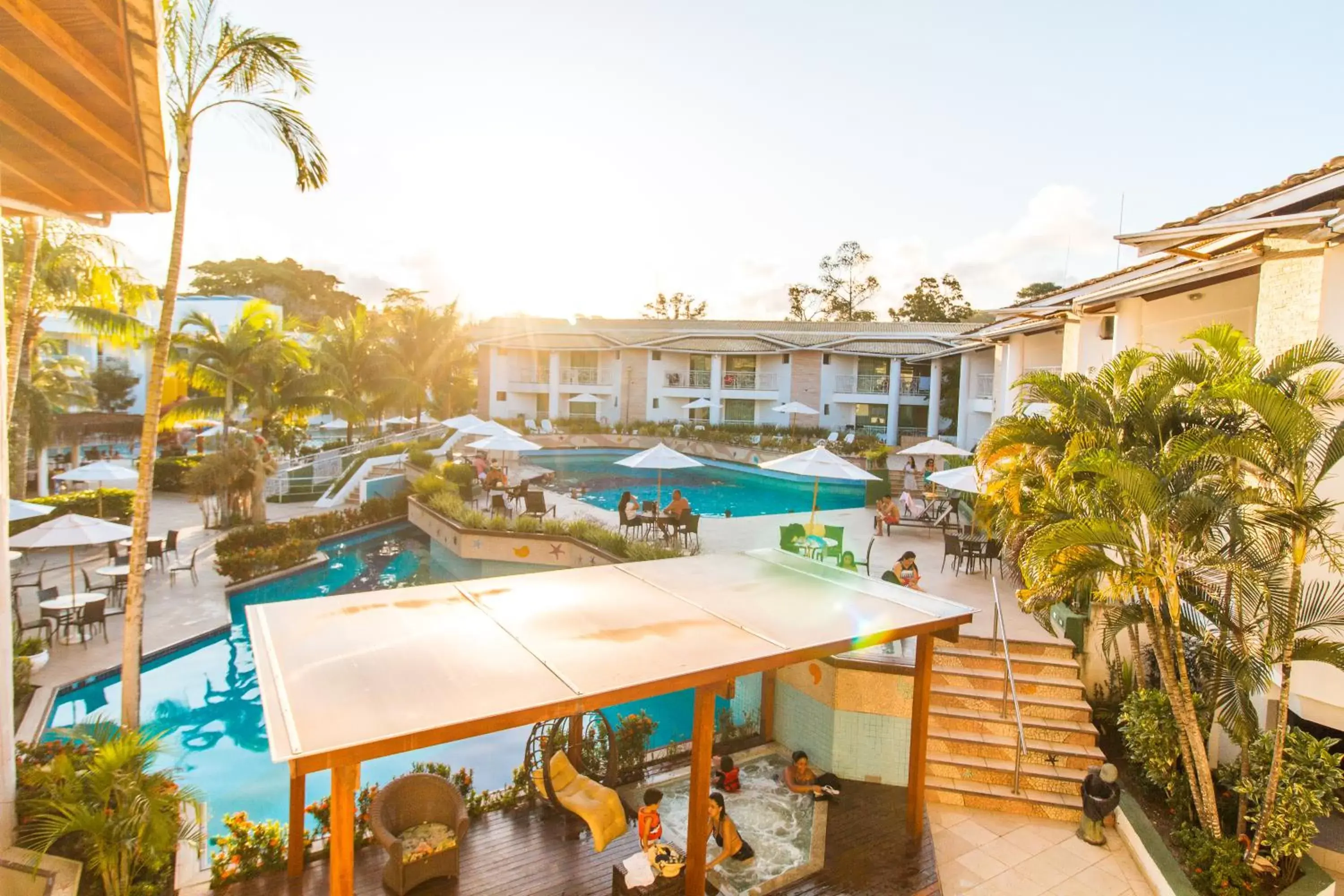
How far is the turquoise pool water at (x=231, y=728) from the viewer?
30.9 ft

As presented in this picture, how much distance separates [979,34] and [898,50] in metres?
1.53

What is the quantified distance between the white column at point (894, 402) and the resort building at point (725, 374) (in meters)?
0.06

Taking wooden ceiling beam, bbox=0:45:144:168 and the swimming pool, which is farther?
the swimming pool

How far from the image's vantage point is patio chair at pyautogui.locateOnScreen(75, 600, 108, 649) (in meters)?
12.1

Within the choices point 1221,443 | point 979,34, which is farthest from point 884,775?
point 979,34

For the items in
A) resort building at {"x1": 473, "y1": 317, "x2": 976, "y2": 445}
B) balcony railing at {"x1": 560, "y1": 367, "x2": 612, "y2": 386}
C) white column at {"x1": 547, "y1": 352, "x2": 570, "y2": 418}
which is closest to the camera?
resort building at {"x1": 473, "y1": 317, "x2": 976, "y2": 445}

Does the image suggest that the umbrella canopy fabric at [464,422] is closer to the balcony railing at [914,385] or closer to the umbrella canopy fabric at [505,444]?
the umbrella canopy fabric at [505,444]

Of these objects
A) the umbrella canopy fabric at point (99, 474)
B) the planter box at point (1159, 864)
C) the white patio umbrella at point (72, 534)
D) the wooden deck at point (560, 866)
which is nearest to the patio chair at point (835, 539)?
the wooden deck at point (560, 866)

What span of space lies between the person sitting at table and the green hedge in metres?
18.4

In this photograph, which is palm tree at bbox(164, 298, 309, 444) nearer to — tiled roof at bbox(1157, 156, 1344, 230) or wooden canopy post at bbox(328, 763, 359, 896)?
wooden canopy post at bbox(328, 763, 359, 896)

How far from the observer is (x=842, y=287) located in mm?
64688

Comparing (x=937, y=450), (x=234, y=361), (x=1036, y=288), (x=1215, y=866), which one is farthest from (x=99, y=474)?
(x=1036, y=288)

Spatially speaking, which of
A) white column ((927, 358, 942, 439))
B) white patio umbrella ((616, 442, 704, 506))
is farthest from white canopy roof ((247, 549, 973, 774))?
white column ((927, 358, 942, 439))

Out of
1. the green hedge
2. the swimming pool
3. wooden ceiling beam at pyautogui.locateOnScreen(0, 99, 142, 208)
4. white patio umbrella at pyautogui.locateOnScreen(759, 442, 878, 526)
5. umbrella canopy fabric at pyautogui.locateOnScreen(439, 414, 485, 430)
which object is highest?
wooden ceiling beam at pyautogui.locateOnScreen(0, 99, 142, 208)
